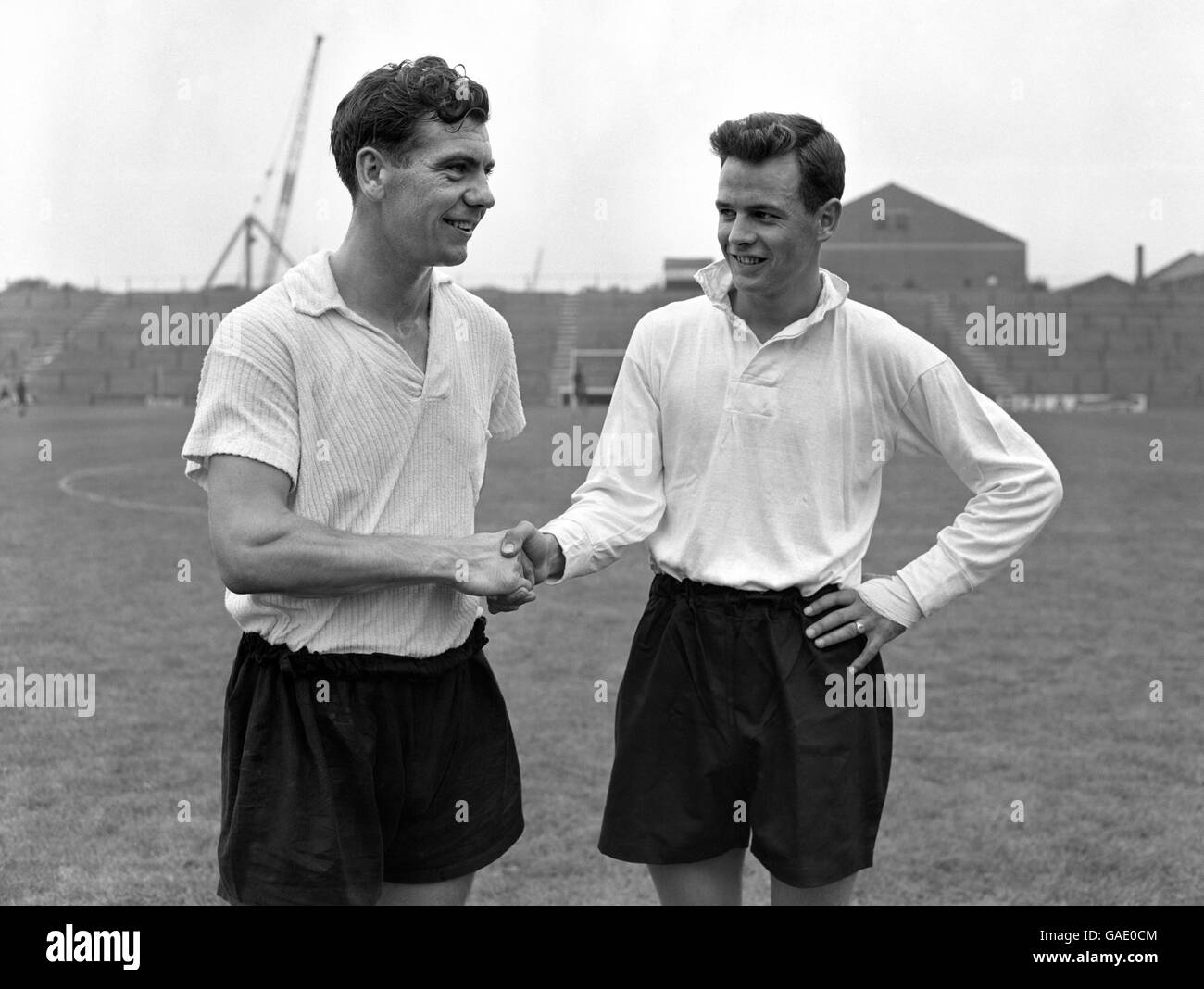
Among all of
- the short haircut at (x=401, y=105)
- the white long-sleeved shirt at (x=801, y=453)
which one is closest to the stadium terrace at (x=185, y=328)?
the short haircut at (x=401, y=105)

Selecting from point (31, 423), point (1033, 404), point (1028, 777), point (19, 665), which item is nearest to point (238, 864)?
point (1028, 777)

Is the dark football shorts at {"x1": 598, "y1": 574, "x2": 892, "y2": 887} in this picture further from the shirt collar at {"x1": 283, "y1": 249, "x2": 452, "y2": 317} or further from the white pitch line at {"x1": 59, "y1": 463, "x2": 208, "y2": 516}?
the white pitch line at {"x1": 59, "y1": 463, "x2": 208, "y2": 516}

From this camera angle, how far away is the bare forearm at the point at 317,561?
2.39m

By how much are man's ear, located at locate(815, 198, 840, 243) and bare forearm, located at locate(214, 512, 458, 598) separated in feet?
3.58

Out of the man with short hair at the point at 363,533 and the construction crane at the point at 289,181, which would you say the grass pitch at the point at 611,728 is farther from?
the construction crane at the point at 289,181

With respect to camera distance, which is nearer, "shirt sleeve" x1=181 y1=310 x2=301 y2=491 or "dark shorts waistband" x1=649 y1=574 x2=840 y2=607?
"shirt sleeve" x1=181 y1=310 x2=301 y2=491

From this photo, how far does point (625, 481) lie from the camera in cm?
300

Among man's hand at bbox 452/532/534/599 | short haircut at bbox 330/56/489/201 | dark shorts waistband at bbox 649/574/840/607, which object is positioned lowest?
dark shorts waistband at bbox 649/574/840/607

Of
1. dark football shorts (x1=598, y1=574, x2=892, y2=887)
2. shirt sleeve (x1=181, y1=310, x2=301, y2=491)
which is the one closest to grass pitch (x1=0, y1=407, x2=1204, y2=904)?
dark football shorts (x1=598, y1=574, x2=892, y2=887)

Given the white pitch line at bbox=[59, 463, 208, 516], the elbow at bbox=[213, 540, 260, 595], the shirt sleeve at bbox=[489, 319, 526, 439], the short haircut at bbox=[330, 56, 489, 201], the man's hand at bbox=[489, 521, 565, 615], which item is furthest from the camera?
the white pitch line at bbox=[59, 463, 208, 516]

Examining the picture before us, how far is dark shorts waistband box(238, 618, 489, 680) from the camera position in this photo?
8.46ft

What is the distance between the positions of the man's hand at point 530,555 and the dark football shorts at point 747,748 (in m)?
0.28

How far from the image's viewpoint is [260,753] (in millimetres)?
2596

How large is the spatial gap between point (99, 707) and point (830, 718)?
5.08 m
